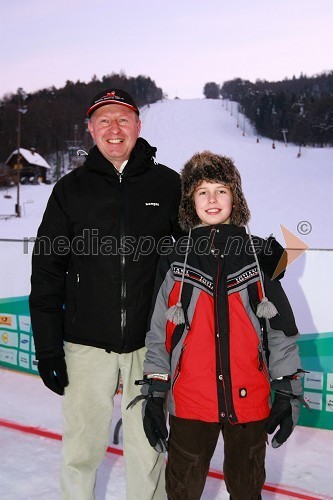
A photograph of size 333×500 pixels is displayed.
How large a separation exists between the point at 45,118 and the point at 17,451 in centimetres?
6181

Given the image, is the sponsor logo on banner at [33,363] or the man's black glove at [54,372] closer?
the man's black glove at [54,372]

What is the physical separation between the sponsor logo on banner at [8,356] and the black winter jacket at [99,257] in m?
2.65

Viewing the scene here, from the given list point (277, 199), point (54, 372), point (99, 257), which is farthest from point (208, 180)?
point (277, 199)

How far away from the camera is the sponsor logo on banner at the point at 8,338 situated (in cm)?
448

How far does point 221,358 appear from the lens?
71.0 inches

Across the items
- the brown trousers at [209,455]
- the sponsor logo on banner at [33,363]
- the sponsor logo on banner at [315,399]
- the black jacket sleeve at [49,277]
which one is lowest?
the sponsor logo on banner at [33,363]

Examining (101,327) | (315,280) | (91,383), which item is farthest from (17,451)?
(315,280)

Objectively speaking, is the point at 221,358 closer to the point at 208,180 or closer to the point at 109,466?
the point at 208,180

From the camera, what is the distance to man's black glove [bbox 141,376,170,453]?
186 cm

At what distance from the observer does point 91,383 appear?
2.13 m

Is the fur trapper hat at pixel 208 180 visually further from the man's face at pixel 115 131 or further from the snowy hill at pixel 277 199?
the snowy hill at pixel 277 199

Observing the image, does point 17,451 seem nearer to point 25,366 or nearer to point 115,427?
point 115,427

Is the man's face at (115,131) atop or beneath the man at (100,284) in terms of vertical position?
atop

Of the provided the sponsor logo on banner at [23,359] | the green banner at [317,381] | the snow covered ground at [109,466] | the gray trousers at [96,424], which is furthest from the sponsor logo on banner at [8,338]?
the green banner at [317,381]
